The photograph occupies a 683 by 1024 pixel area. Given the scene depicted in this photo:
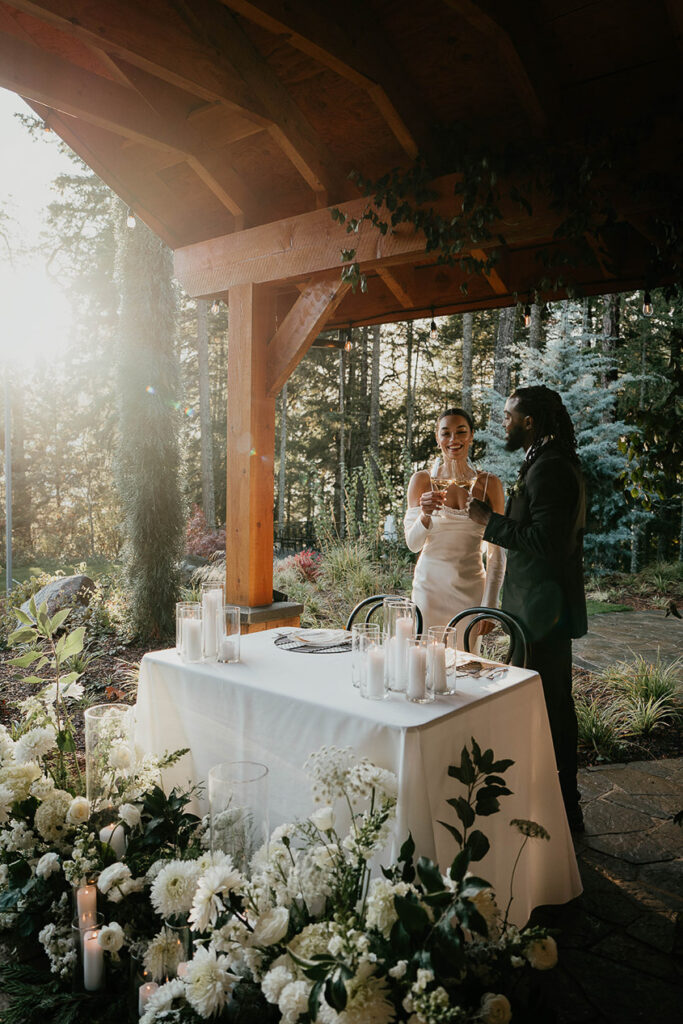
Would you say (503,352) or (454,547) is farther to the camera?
(503,352)

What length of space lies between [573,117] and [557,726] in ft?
8.64

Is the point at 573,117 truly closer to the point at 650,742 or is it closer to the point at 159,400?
the point at 650,742

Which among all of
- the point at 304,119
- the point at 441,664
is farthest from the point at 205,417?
the point at 441,664

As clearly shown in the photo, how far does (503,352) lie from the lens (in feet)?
41.8

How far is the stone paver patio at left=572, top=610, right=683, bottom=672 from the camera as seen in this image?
20.1 ft

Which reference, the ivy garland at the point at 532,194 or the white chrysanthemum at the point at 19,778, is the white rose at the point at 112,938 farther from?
the ivy garland at the point at 532,194

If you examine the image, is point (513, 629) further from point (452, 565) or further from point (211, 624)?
point (211, 624)

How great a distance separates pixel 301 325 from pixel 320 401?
621 inches

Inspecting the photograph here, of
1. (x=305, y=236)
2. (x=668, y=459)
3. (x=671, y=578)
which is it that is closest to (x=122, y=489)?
(x=305, y=236)

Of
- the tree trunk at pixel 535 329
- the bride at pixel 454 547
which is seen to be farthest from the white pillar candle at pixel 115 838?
the tree trunk at pixel 535 329

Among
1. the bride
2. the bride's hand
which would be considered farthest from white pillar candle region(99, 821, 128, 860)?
the bride's hand

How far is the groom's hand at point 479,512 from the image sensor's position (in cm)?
319

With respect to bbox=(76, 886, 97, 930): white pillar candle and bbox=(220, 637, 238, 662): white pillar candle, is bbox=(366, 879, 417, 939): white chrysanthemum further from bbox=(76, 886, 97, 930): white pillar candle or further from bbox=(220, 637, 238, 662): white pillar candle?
bbox=(220, 637, 238, 662): white pillar candle

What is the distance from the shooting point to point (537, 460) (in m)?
2.98
